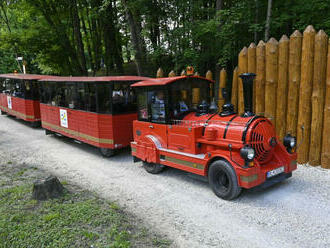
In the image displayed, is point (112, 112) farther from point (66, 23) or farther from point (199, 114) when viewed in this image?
point (66, 23)

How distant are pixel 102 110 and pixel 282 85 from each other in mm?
5148

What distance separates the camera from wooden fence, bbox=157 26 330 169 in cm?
625

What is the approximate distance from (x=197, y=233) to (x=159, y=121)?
3.01 m

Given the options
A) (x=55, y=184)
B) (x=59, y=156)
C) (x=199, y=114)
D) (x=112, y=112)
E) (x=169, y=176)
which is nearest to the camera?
(x=55, y=184)

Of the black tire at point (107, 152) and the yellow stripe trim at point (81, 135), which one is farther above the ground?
the yellow stripe trim at point (81, 135)

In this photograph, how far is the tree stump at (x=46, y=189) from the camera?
495cm

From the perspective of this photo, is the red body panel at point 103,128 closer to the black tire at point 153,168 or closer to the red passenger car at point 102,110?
the red passenger car at point 102,110

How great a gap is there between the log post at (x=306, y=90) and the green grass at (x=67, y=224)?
180 inches

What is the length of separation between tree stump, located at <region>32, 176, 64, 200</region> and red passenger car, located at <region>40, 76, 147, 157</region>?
3.02 metres

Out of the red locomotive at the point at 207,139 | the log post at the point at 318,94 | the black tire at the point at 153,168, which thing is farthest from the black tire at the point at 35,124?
the log post at the point at 318,94

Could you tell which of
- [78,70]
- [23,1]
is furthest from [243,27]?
[23,1]

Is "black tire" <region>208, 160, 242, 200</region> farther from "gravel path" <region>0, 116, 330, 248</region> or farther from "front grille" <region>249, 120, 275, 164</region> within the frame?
"front grille" <region>249, 120, 275, 164</region>

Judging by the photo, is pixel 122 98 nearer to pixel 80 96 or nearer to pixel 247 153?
pixel 80 96

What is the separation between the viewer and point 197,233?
409cm
